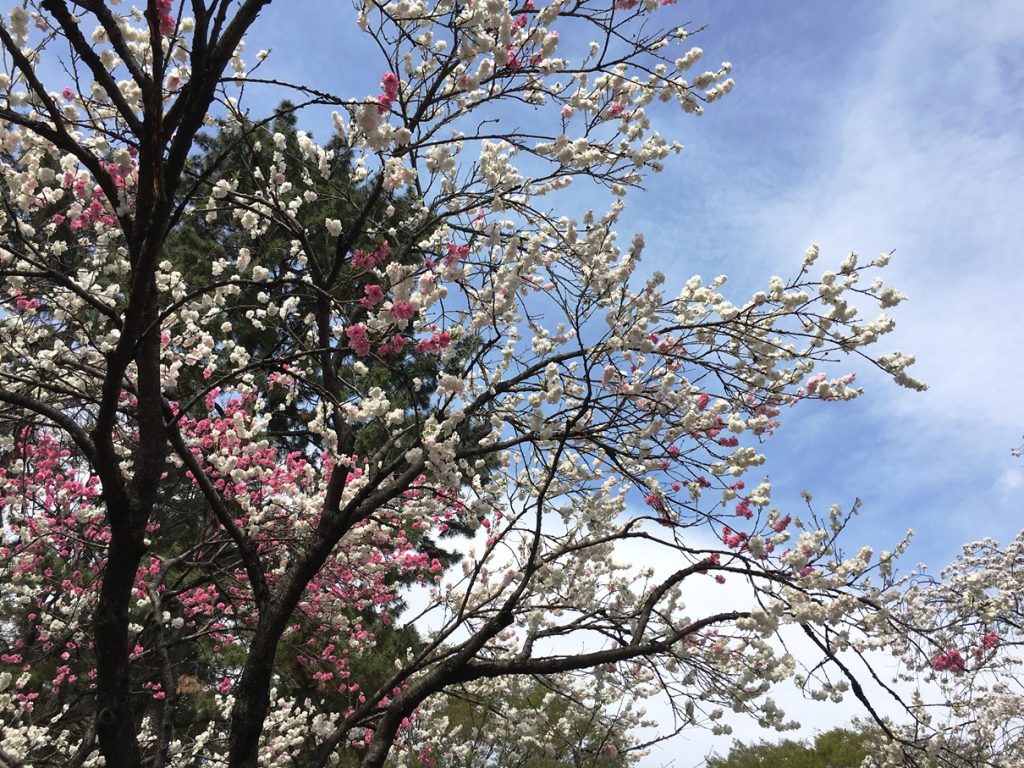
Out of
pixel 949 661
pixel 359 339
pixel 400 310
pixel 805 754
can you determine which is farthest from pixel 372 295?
pixel 805 754

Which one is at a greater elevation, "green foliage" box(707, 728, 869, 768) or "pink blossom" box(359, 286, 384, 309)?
"pink blossom" box(359, 286, 384, 309)

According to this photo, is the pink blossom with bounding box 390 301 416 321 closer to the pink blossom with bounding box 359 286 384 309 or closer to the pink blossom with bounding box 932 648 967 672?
the pink blossom with bounding box 359 286 384 309

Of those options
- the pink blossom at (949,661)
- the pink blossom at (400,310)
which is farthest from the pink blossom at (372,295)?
the pink blossom at (949,661)

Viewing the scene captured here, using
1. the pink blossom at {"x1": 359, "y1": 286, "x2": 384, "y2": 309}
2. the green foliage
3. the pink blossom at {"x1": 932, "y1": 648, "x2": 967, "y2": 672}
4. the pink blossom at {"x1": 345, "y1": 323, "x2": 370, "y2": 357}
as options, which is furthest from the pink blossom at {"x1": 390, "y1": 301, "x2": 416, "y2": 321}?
the green foliage

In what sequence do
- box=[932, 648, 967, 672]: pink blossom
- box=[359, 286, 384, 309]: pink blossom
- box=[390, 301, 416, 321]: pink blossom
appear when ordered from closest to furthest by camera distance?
box=[359, 286, 384, 309]: pink blossom → box=[390, 301, 416, 321]: pink blossom → box=[932, 648, 967, 672]: pink blossom

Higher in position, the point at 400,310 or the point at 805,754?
the point at 400,310

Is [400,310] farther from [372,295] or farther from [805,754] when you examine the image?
[805,754]

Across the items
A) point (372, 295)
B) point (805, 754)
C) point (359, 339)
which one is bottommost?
point (805, 754)

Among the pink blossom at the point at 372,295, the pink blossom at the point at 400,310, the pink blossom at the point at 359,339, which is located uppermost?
the pink blossom at the point at 372,295

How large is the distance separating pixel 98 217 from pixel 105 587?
11.3 feet

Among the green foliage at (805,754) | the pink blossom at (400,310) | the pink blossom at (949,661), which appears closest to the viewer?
the pink blossom at (400,310)

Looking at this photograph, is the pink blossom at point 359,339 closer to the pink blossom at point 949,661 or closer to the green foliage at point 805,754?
the pink blossom at point 949,661

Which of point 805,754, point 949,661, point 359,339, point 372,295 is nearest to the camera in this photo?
point 372,295

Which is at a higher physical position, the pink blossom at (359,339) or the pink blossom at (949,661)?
the pink blossom at (359,339)
